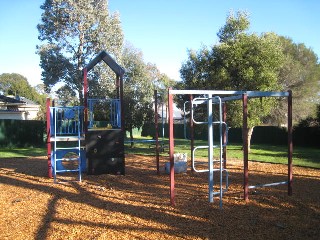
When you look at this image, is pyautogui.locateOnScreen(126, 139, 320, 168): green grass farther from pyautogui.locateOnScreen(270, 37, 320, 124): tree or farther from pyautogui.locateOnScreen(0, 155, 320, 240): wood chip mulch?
pyautogui.locateOnScreen(270, 37, 320, 124): tree

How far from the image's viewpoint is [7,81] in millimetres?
76688

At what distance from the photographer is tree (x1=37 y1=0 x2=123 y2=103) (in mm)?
21422

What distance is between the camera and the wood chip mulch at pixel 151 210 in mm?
4367

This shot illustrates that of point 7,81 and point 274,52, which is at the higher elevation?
point 7,81

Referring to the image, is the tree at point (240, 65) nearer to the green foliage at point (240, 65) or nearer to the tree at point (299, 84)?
the green foliage at point (240, 65)

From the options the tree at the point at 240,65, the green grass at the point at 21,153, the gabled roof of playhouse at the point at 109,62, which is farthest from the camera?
the green grass at the point at 21,153

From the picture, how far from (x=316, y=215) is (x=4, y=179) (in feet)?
25.3

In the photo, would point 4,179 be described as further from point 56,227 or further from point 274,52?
point 274,52

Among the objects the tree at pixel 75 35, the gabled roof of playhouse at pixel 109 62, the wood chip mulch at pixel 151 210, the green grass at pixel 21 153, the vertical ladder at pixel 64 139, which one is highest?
the tree at pixel 75 35

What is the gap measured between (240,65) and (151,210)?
34.6 ft

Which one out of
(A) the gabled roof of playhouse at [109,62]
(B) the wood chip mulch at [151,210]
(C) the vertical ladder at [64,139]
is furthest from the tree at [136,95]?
(B) the wood chip mulch at [151,210]

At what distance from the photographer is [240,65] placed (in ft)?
47.3

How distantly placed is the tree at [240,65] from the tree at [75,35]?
8.57 metres

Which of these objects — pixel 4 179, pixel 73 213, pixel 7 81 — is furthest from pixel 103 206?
pixel 7 81
